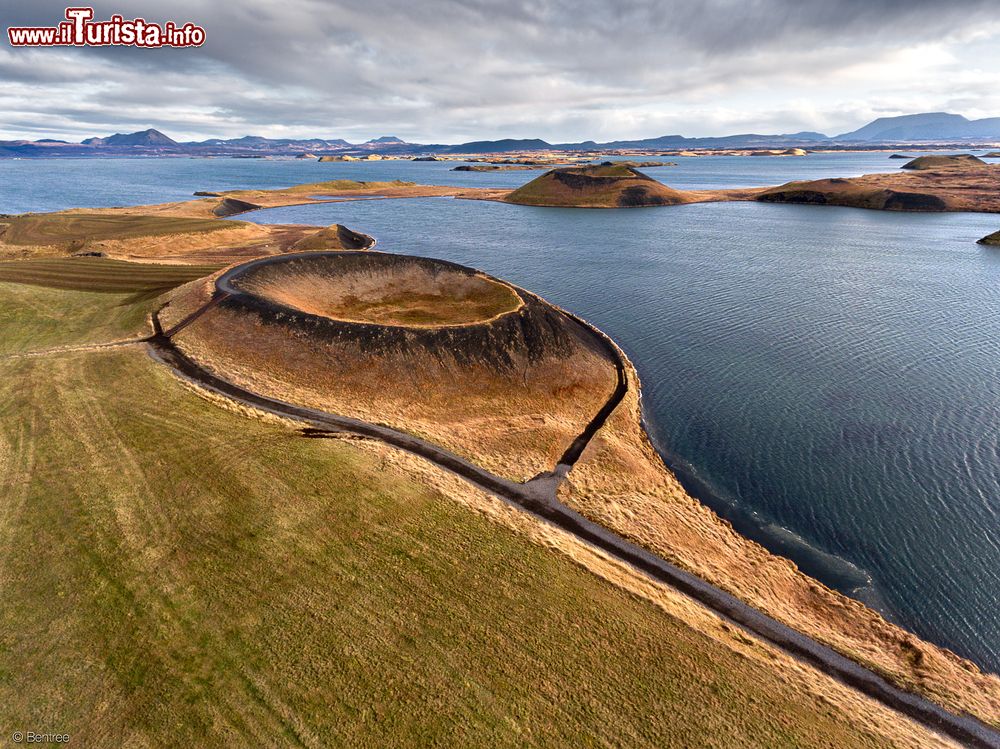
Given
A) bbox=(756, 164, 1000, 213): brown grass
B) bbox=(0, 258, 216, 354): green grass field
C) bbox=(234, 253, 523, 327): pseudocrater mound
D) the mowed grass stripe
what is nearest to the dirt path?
bbox=(0, 258, 216, 354): green grass field

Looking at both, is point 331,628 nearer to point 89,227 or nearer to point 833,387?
point 833,387

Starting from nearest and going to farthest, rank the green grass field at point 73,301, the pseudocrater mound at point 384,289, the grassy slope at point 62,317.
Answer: the grassy slope at point 62,317, the green grass field at point 73,301, the pseudocrater mound at point 384,289

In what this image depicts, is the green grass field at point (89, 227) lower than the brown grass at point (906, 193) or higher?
lower

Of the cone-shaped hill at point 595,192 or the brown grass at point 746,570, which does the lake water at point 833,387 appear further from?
the cone-shaped hill at point 595,192

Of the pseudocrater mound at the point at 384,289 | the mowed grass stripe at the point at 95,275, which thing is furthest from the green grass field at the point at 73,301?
the pseudocrater mound at the point at 384,289

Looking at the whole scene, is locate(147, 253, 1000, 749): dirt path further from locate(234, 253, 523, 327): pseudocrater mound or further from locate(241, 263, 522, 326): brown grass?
locate(234, 253, 523, 327): pseudocrater mound
